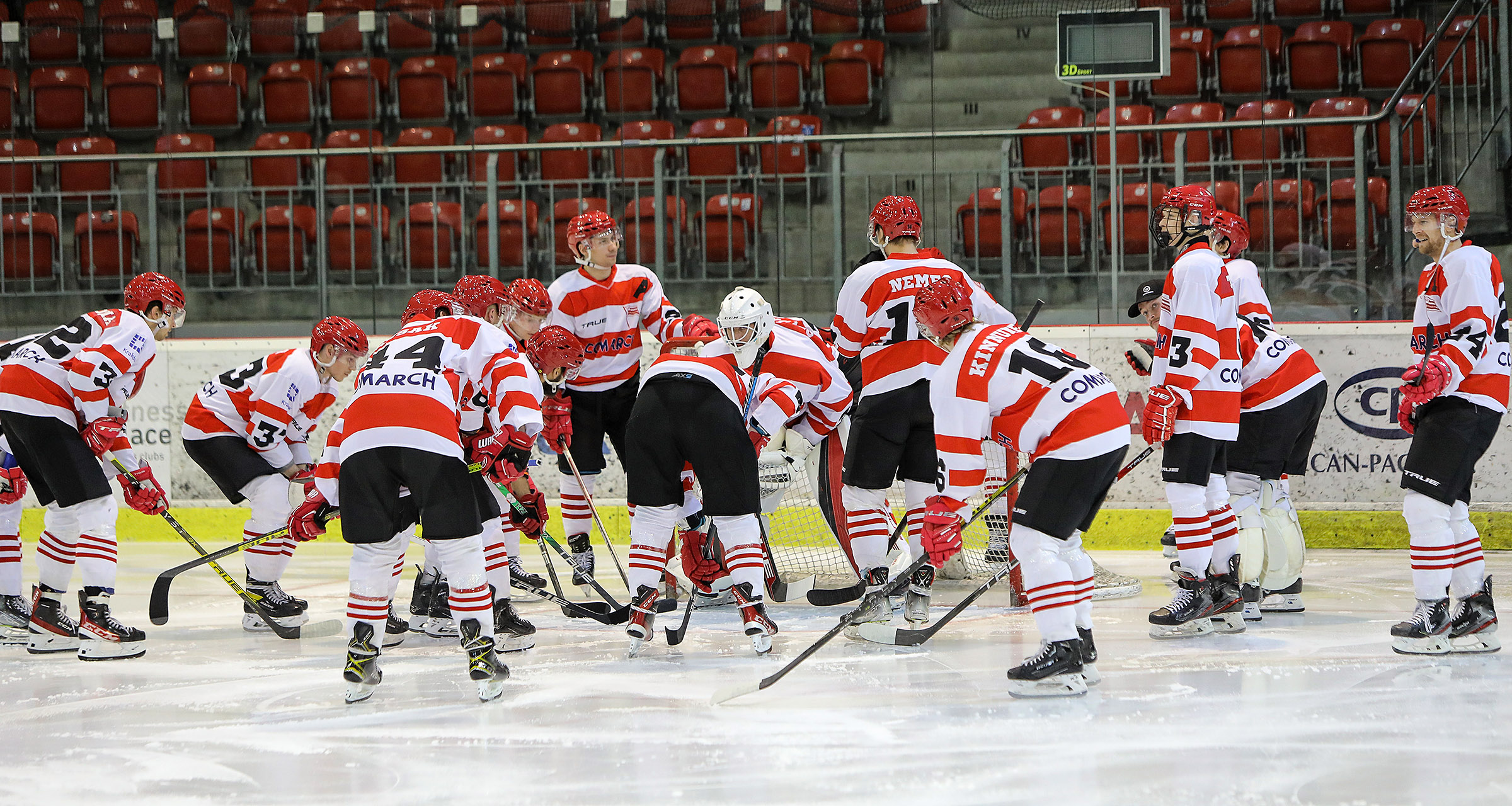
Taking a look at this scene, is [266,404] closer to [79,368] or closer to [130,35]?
[79,368]

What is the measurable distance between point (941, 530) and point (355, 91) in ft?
16.3

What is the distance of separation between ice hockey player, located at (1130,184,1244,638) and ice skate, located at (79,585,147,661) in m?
3.22

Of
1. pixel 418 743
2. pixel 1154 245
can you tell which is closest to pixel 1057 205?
pixel 1154 245

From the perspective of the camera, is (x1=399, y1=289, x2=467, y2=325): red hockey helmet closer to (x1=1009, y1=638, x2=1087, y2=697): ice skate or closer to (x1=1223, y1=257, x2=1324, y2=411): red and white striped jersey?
(x1=1009, y1=638, x2=1087, y2=697): ice skate

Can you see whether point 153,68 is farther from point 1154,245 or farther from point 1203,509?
point 1203,509

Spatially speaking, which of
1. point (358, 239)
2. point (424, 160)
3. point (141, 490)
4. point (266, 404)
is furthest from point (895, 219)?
point (358, 239)

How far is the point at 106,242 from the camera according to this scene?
7.06 m

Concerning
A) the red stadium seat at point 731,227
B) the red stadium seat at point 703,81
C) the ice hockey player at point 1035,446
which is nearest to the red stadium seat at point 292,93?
the red stadium seat at point 703,81

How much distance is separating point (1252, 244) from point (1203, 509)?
243cm

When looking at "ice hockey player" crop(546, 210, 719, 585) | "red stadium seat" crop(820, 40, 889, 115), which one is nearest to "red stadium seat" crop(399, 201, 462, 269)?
"ice hockey player" crop(546, 210, 719, 585)

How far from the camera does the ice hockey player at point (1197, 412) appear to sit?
414cm

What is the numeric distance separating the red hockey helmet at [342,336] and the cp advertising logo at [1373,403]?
4.35 meters

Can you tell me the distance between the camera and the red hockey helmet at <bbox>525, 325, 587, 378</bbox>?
476 centimetres

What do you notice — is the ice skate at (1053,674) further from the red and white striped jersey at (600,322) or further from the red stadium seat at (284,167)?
the red stadium seat at (284,167)
